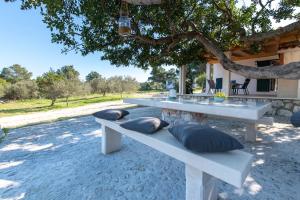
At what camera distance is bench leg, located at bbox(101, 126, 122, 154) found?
322 centimetres

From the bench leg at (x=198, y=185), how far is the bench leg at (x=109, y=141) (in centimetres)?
198

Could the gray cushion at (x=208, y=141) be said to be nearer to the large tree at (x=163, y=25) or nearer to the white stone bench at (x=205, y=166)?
the white stone bench at (x=205, y=166)

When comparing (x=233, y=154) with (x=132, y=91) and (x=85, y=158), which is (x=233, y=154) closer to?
(x=85, y=158)

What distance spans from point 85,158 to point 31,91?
24.5m

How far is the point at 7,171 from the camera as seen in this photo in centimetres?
265

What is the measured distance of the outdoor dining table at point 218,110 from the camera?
9.01 feet

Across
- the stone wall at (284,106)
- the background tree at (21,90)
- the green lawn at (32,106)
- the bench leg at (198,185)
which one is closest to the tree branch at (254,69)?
the stone wall at (284,106)

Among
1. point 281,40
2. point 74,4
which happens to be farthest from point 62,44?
point 281,40

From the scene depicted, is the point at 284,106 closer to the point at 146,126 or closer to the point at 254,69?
the point at 254,69

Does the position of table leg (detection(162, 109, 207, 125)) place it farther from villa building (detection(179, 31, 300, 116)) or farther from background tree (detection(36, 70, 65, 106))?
background tree (detection(36, 70, 65, 106))

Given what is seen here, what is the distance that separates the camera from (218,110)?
3.00 m

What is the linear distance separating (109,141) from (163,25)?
139 inches

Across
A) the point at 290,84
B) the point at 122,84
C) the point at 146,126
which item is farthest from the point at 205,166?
the point at 122,84

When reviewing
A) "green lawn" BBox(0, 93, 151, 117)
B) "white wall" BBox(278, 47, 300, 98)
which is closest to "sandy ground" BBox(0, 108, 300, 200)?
"white wall" BBox(278, 47, 300, 98)
